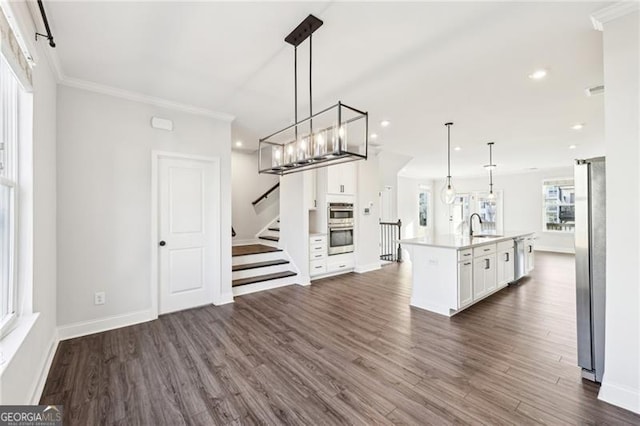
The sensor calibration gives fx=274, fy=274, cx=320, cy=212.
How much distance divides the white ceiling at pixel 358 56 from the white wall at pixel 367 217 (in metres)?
1.96

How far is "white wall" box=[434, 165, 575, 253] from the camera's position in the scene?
29.3 feet

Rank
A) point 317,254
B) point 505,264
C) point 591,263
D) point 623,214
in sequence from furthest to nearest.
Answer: point 317,254 → point 505,264 → point 591,263 → point 623,214

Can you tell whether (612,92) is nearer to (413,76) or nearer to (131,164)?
(413,76)

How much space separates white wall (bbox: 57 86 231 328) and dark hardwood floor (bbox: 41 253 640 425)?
0.42m

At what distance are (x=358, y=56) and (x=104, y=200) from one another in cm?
321

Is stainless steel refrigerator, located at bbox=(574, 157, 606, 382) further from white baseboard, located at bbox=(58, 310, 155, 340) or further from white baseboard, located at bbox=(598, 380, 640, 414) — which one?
white baseboard, located at bbox=(58, 310, 155, 340)

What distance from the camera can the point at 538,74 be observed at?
2848mm

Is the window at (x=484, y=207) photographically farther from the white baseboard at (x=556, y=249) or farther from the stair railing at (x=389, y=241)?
the stair railing at (x=389, y=241)

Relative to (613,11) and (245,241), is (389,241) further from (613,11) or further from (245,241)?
(613,11)

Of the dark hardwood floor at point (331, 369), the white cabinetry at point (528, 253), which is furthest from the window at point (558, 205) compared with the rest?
the dark hardwood floor at point (331, 369)

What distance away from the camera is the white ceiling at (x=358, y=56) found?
2.01 m

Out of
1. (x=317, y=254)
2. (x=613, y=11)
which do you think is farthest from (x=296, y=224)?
(x=613, y=11)

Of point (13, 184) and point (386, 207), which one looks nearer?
point (13, 184)

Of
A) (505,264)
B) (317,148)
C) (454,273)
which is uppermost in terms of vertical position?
(317,148)
